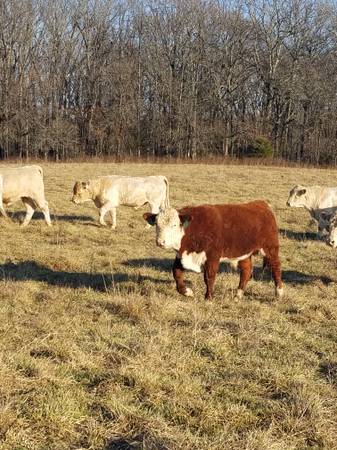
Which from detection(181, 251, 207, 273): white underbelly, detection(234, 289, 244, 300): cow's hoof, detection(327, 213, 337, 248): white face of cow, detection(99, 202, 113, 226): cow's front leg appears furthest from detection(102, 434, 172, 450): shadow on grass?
detection(99, 202, 113, 226): cow's front leg

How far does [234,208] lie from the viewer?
6.84m

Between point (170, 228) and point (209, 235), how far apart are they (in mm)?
518

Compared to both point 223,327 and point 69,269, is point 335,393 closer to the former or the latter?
point 223,327

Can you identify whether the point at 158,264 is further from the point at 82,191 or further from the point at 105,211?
the point at 82,191

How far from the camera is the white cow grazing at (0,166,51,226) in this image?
37.9 ft

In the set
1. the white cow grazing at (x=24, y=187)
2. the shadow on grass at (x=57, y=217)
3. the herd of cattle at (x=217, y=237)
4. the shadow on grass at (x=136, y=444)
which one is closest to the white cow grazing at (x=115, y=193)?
the shadow on grass at (x=57, y=217)

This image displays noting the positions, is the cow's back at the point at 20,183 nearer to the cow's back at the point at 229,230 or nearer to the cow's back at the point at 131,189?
the cow's back at the point at 131,189

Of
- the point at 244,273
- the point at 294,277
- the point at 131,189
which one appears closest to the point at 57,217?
the point at 131,189

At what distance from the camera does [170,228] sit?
6195 millimetres

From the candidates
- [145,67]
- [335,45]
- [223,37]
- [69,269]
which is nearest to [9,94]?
[145,67]

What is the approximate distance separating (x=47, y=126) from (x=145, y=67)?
11.0 meters

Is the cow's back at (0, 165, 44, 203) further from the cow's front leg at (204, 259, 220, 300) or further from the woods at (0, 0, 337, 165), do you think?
the woods at (0, 0, 337, 165)

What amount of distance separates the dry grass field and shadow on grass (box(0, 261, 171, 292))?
3 cm

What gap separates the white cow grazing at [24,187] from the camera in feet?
37.9
